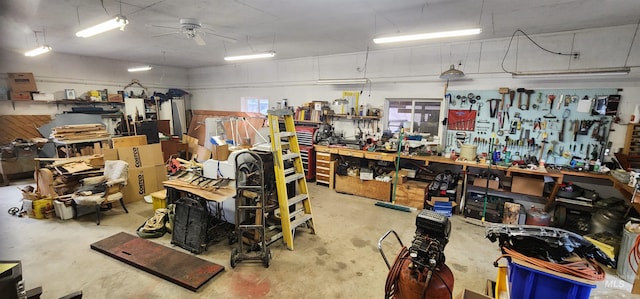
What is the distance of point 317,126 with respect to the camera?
6.59m

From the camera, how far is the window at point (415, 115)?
5.51 m

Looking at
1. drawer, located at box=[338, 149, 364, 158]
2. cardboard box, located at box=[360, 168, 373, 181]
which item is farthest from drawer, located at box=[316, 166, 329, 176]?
cardboard box, located at box=[360, 168, 373, 181]

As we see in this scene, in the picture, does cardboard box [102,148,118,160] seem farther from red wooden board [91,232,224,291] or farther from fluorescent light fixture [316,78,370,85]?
fluorescent light fixture [316,78,370,85]

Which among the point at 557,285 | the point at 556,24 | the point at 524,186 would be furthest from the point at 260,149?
the point at 556,24

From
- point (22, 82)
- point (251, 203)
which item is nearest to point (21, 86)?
point (22, 82)

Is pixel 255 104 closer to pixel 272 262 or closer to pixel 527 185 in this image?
pixel 272 262

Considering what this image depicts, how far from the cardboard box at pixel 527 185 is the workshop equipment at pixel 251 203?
394cm

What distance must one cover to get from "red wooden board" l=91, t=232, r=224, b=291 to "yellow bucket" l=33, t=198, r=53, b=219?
1.63m

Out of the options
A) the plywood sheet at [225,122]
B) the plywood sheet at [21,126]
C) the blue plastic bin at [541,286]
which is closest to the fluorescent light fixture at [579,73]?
the blue plastic bin at [541,286]

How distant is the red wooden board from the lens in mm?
2809

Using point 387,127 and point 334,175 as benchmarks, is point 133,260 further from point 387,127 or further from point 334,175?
point 387,127

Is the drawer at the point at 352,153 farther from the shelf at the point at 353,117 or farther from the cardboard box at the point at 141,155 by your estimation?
the cardboard box at the point at 141,155

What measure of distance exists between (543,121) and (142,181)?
23.7ft

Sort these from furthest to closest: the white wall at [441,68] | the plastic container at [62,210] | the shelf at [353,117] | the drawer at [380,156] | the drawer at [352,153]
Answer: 1. the shelf at [353,117]
2. the drawer at [352,153]
3. the drawer at [380,156]
4. the plastic container at [62,210]
5. the white wall at [441,68]
